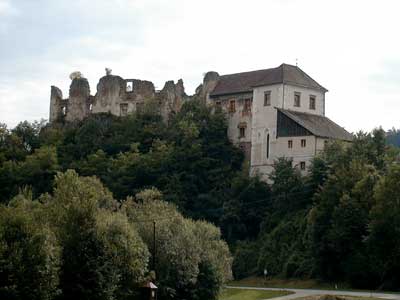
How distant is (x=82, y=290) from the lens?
48.5m

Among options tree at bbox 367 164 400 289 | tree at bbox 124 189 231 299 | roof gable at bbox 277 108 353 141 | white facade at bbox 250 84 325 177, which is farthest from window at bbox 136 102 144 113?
tree at bbox 367 164 400 289

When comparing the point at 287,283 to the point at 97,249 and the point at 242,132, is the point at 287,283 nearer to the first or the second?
the point at 97,249

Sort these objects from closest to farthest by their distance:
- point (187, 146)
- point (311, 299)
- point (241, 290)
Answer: point (311, 299) < point (241, 290) < point (187, 146)

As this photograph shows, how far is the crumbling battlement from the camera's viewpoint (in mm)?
96000

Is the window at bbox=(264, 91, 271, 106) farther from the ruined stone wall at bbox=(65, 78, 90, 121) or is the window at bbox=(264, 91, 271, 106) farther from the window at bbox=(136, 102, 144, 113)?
the ruined stone wall at bbox=(65, 78, 90, 121)

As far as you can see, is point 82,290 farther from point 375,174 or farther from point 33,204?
point 375,174

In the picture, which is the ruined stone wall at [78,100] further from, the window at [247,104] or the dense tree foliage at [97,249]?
the dense tree foliage at [97,249]

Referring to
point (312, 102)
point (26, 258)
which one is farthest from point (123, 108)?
point (26, 258)

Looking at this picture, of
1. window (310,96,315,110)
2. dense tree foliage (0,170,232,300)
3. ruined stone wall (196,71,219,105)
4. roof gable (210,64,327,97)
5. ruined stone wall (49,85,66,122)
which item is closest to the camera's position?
dense tree foliage (0,170,232,300)

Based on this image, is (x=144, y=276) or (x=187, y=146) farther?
(x=187, y=146)

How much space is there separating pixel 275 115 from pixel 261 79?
5.44 m

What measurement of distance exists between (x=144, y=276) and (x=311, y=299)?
31.6ft

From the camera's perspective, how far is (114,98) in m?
97.8

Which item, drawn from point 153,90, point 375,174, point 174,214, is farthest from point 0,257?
point 153,90
